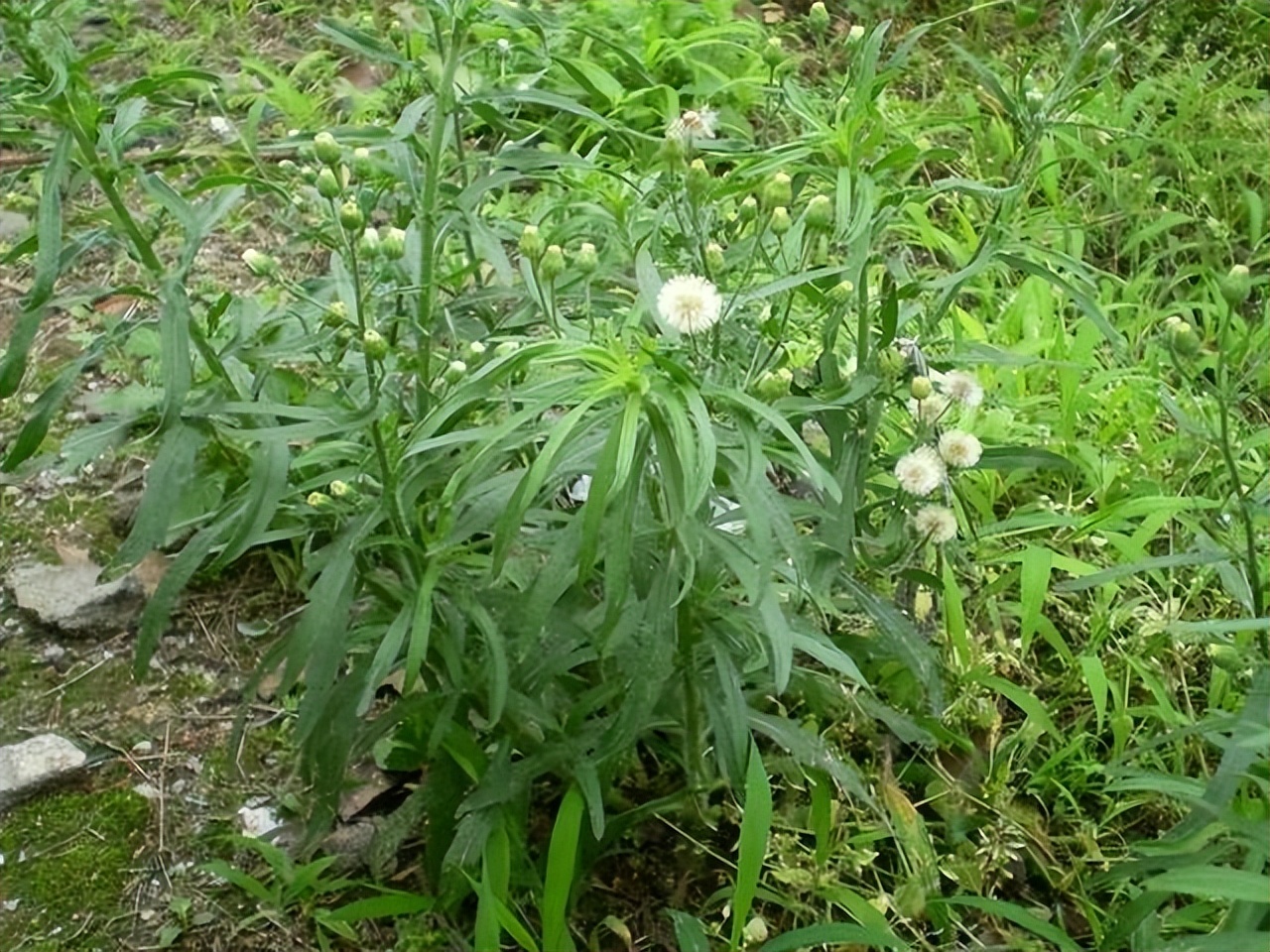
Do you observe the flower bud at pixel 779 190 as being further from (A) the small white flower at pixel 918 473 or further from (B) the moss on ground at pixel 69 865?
(B) the moss on ground at pixel 69 865

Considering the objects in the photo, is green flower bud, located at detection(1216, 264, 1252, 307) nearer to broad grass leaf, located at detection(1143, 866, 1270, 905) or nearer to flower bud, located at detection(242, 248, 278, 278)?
broad grass leaf, located at detection(1143, 866, 1270, 905)

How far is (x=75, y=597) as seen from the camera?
219 cm

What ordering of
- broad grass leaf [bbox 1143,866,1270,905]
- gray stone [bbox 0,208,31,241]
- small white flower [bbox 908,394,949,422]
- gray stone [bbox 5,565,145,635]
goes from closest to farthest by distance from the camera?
broad grass leaf [bbox 1143,866,1270,905] → small white flower [bbox 908,394,949,422] → gray stone [bbox 5,565,145,635] → gray stone [bbox 0,208,31,241]

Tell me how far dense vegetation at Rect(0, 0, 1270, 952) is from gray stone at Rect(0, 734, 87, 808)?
410 mm

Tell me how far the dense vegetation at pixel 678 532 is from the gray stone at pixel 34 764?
41 centimetres

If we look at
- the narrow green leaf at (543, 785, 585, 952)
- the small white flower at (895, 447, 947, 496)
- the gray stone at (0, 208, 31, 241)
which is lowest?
the narrow green leaf at (543, 785, 585, 952)

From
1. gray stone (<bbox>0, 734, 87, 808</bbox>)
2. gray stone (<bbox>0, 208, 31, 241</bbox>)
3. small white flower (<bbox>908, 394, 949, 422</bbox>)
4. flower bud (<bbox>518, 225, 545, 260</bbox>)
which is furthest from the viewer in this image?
gray stone (<bbox>0, 208, 31, 241</bbox>)

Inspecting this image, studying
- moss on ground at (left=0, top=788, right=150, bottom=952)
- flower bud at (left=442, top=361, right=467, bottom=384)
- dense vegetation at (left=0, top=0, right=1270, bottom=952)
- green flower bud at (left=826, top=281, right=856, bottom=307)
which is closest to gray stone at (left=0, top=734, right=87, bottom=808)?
moss on ground at (left=0, top=788, right=150, bottom=952)

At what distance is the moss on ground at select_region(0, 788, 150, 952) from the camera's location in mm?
1782

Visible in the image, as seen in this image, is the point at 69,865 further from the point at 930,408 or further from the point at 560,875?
the point at 930,408

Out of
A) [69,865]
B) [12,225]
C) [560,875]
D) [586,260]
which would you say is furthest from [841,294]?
[12,225]

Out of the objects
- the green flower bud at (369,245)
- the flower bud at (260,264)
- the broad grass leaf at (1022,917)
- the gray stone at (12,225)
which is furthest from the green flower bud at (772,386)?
the gray stone at (12,225)

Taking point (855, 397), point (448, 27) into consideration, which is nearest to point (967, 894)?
point (855, 397)

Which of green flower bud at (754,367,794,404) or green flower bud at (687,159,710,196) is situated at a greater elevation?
green flower bud at (687,159,710,196)
